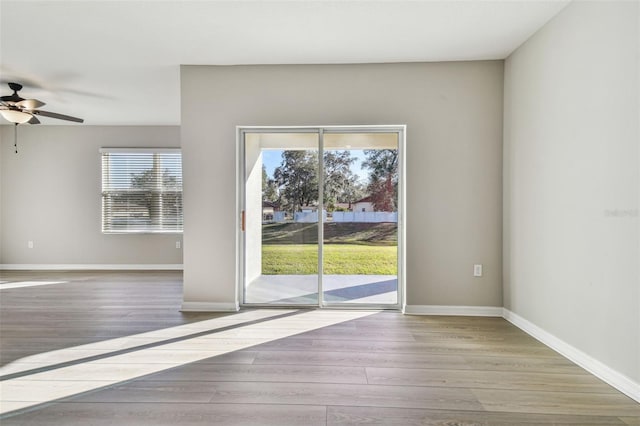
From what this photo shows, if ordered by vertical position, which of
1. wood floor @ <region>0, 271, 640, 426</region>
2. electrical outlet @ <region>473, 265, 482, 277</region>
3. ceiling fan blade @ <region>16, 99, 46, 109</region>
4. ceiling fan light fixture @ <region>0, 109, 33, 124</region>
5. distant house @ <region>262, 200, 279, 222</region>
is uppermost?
ceiling fan blade @ <region>16, 99, 46, 109</region>

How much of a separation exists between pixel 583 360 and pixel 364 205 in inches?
87.4

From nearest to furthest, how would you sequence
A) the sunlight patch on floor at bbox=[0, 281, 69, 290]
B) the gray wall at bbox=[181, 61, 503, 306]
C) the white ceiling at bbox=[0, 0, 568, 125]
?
1. the white ceiling at bbox=[0, 0, 568, 125]
2. the gray wall at bbox=[181, 61, 503, 306]
3. the sunlight patch on floor at bbox=[0, 281, 69, 290]

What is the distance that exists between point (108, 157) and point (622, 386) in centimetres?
718

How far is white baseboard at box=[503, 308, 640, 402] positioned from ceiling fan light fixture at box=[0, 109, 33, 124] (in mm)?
5889

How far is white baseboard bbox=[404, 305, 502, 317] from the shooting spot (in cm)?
339

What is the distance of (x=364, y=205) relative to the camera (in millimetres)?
3631

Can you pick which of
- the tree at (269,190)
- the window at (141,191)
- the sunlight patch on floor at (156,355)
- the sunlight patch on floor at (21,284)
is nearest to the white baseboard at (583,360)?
the sunlight patch on floor at (156,355)

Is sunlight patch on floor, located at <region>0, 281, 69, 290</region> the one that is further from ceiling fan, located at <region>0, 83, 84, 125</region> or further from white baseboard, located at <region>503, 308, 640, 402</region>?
white baseboard, located at <region>503, 308, 640, 402</region>

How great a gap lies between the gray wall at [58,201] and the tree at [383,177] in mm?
4004

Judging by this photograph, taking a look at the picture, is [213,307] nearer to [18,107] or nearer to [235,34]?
[235,34]

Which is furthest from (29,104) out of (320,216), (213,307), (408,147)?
(408,147)

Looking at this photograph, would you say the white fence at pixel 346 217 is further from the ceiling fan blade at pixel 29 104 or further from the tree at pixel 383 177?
the ceiling fan blade at pixel 29 104

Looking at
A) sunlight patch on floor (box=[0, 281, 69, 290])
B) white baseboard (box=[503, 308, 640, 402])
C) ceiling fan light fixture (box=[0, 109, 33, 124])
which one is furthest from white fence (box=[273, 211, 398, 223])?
sunlight patch on floor (box=[0, 281, 69, 290])

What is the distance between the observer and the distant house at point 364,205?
362cm
